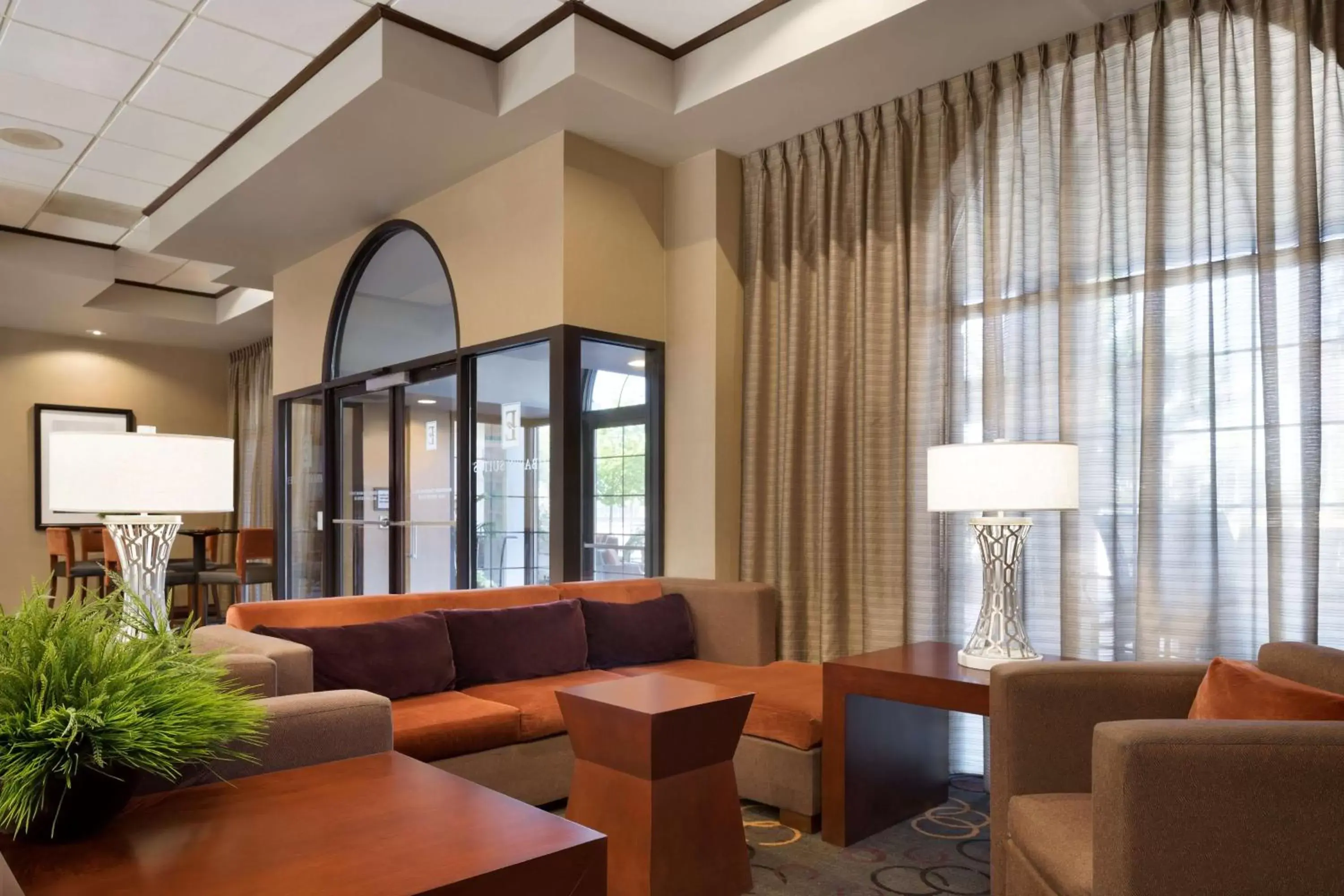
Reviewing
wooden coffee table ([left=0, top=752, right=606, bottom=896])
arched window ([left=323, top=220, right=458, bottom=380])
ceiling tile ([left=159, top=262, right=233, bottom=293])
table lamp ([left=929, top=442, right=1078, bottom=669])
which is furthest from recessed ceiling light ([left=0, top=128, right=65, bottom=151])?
table lamp ([left=929, top=442, right=1078, bottom=669])

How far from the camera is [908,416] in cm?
407

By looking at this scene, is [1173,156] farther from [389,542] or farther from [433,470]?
[389,542]

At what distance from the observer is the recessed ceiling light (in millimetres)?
5031

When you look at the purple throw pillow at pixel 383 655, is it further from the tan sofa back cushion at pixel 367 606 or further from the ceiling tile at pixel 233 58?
the ceiling tile at pixel 233 58

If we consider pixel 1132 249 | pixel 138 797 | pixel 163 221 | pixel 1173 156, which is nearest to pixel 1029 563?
pixel 1132 249

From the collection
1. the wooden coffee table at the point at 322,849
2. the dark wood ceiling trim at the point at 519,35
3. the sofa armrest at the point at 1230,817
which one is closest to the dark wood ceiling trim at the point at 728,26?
the dark wood ceiling trim at the point at 519,35

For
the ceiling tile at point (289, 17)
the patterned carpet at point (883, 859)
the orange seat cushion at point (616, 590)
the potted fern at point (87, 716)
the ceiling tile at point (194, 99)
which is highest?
the ceiling tile at point (289, 17)

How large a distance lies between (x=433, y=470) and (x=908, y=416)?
9.15 ft

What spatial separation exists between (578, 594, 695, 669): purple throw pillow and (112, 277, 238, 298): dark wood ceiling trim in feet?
19.8

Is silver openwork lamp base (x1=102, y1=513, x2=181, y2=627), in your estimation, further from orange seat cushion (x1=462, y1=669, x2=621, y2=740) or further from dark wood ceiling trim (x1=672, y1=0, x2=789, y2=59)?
dark wood ceiling trim (x1=672, y1=0, x2=789, y2=59)

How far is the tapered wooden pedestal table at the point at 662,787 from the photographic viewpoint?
246 centimetres

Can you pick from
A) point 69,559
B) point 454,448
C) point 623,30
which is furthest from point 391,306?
point 69,559

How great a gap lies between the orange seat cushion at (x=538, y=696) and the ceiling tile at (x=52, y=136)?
385 cm

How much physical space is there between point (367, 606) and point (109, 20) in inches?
103
